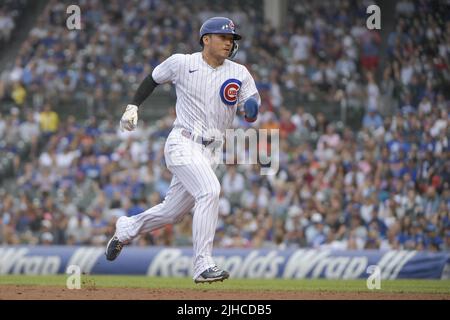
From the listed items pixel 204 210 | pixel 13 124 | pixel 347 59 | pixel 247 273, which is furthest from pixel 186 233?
pixel 204 210

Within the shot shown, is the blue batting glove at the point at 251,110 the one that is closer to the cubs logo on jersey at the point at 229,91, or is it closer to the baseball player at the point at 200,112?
the baseball player at the point at 200,112

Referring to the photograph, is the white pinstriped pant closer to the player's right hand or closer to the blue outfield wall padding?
the player's right hand

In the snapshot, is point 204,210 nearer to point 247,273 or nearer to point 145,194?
point 247,273

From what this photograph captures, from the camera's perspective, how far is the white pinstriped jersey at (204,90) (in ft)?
29.7

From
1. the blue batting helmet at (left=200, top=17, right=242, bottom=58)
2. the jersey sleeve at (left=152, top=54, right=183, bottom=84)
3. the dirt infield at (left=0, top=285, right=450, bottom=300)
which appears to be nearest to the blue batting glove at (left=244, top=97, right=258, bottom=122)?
the blue batting helmet at (left=200, top=17, right=242, bottom=58)

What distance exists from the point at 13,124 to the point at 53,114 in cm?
96

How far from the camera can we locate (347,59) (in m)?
21.0

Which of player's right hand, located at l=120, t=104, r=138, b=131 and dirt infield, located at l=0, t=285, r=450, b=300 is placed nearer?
dirt infield, located at l=0, t=285, r=450, b=300

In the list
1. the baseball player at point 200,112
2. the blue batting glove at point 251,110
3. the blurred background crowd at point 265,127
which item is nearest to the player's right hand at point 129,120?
the baseball player at point 200,112

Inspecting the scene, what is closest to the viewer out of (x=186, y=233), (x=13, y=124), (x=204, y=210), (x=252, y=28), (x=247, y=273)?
(x=204, y=210)

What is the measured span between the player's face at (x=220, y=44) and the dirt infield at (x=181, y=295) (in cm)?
226

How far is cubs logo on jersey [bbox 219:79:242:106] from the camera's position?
Answer: 907cm

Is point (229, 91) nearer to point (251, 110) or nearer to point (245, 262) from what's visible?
point (251, 110)

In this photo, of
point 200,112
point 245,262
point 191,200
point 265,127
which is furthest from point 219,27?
point 265,127
